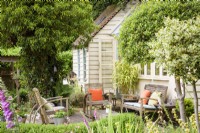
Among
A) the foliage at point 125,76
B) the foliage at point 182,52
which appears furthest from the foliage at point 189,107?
the foliage at point 182,52

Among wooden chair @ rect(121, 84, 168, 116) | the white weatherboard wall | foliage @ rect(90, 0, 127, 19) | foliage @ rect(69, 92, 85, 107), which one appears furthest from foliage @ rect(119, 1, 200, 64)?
foliage @ rect(90, 0, 127, 19)

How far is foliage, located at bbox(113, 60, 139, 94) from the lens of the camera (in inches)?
501

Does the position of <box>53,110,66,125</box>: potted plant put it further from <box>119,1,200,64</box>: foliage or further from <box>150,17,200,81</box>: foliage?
<box>150,17,200,81</box>: foliage

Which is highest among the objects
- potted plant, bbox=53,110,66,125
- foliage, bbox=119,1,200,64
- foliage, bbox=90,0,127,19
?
foliage, bbox=90,0,127,19

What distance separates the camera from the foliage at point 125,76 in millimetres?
12734

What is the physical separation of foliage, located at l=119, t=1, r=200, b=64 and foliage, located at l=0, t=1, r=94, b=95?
12.1 ft

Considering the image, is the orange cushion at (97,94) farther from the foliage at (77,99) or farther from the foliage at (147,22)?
the foliage at (147,22)

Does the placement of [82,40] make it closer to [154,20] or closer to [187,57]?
[154,20]

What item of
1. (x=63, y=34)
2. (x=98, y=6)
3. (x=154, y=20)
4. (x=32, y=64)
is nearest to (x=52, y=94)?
(x=32, y=64)

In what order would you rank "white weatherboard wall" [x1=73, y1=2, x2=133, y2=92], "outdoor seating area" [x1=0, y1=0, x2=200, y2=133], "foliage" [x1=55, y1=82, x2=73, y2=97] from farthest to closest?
"white weatherboard wall" [x1=73, y1=2, x2=133, y2=92] < "foliage" [x1=55, y1=82, x2=73, y2=97] < "outdoor seating area" [x1=0, y1=0, x2=200, y2=133]

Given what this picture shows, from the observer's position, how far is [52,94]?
41.5 feet

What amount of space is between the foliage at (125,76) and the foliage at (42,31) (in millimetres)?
1758

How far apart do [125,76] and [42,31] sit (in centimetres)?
333

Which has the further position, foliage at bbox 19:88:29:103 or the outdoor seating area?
foliage at bbox 19:88:29:103
